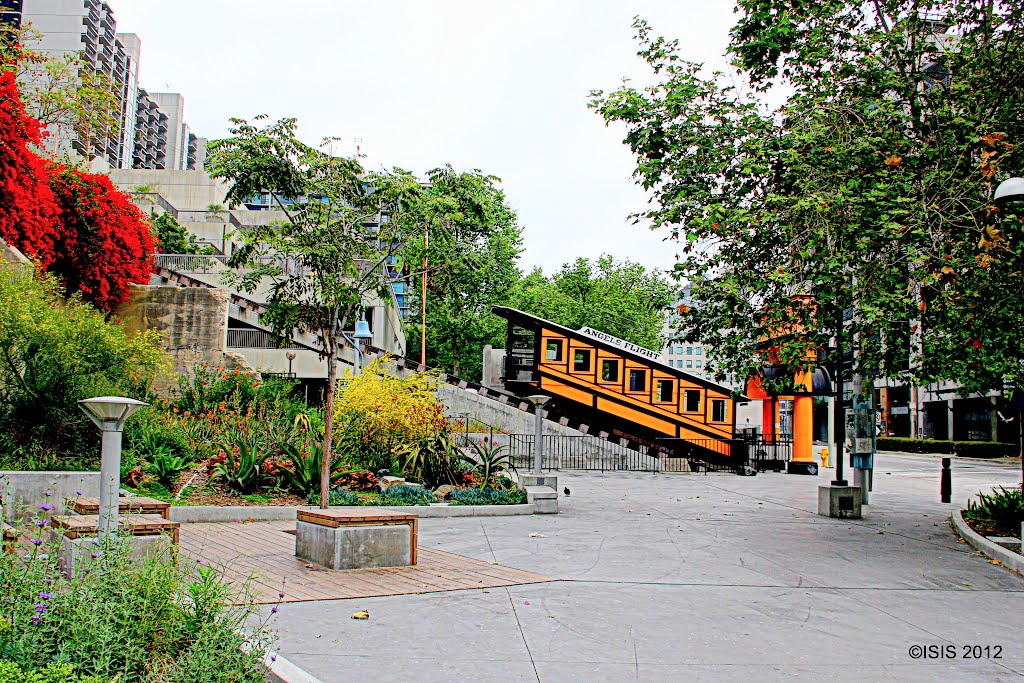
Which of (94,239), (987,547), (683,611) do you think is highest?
(94,239)

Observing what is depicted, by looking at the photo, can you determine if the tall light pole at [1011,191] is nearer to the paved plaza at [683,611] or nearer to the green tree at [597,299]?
the paved plaza at [683,611]

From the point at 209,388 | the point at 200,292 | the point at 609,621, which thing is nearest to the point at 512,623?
the point at 609,621

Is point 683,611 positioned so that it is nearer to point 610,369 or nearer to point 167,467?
point 167,467

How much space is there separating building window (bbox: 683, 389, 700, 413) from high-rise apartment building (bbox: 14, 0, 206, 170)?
37.7 metres

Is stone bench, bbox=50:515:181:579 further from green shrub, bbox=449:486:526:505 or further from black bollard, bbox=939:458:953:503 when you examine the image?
black bollard, bbox=939:458:953:503

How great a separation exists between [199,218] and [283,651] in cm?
5627

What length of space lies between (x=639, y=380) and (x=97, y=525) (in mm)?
21287

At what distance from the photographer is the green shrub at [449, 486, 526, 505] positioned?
525 inches

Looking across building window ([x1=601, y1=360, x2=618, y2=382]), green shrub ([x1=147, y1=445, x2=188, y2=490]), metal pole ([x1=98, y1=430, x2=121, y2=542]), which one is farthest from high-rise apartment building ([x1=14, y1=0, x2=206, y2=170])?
metal pole ([x1=98, y1=430, x2=121, y2=542])

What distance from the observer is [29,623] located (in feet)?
13.1

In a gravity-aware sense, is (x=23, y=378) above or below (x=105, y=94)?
below

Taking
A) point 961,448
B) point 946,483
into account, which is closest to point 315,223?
point 946,483

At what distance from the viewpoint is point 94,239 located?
2323cm

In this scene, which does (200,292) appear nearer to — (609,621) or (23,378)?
(23,378)
